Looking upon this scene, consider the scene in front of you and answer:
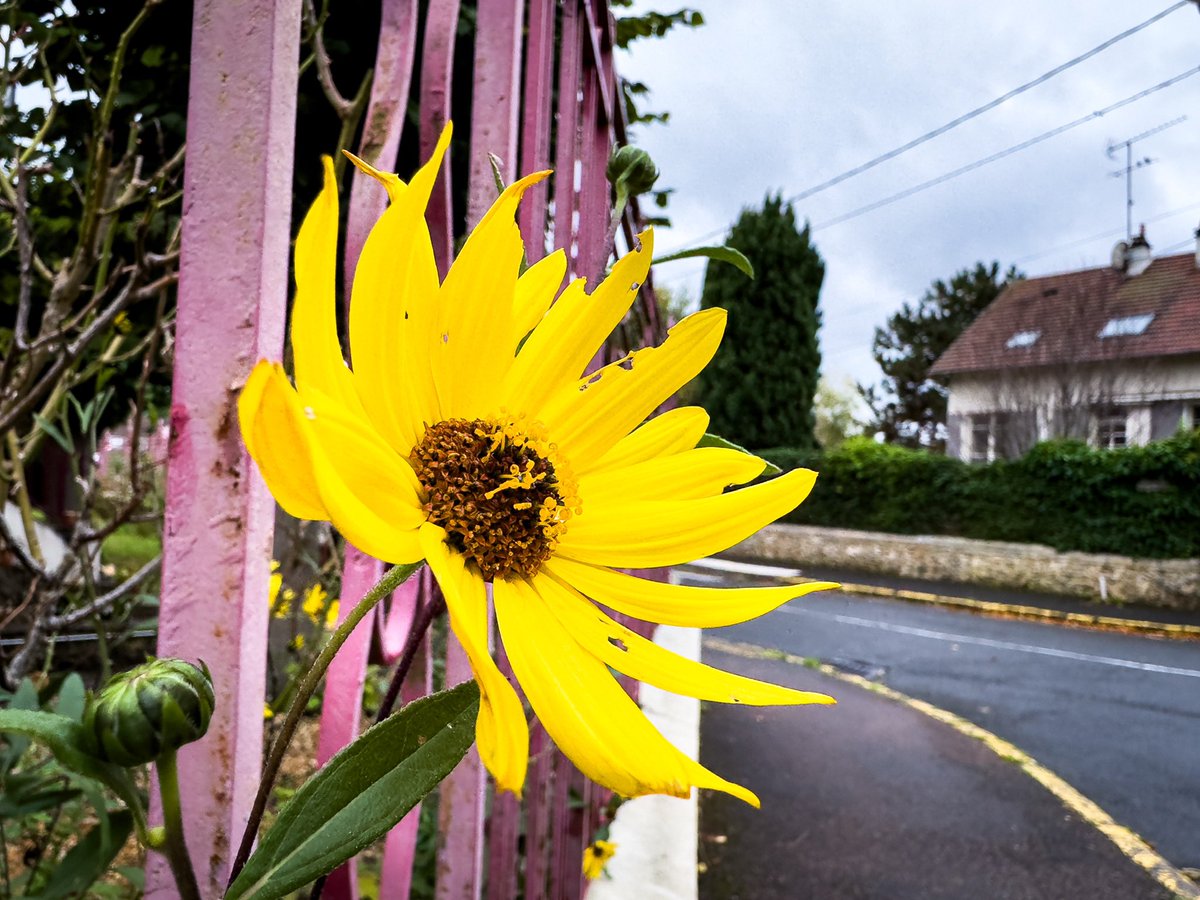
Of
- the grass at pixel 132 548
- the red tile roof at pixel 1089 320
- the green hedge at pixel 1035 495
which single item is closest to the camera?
the grass at pixel 132 548

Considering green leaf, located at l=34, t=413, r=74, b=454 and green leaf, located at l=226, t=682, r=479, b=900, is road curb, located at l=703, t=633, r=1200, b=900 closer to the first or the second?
green leaf, located at l=34, t=413, r=74, b=454

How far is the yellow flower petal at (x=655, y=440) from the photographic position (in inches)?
16.9

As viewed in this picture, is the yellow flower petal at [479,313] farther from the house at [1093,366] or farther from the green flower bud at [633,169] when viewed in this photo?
the house at [1093,366]

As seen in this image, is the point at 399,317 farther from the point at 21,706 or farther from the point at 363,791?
the point at 21,706

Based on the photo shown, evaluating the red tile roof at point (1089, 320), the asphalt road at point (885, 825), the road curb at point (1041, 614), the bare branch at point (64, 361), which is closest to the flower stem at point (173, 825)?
the bare branch at point (64, 361)

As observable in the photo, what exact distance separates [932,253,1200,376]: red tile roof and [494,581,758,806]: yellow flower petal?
19203 mm

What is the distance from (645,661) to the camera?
34cm

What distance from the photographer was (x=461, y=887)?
877mm

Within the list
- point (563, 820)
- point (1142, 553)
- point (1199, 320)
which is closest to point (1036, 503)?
point (1142, 553)

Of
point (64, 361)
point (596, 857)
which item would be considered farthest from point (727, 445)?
point (596, 857)

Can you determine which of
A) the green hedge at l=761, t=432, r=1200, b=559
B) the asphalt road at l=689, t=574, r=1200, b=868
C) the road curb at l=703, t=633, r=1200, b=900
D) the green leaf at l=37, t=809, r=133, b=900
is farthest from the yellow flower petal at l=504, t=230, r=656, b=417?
the green hedge at l=761, t=432, r=1200, b=559

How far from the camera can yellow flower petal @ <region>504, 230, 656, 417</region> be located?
1.34 feet

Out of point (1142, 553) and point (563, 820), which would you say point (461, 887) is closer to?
point (563, 820)

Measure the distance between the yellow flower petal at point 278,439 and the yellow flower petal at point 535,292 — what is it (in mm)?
170
